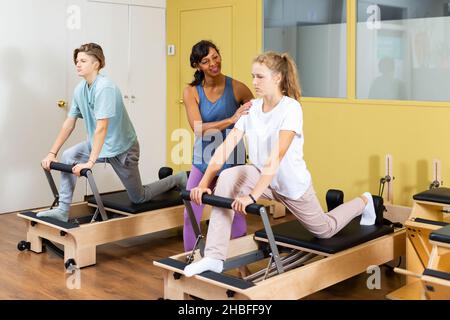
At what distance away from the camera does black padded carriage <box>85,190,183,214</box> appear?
12.1 ft

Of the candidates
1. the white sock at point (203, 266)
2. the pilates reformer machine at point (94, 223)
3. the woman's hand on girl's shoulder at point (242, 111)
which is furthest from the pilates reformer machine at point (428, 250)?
the pilates reformer machine at point (94, 223)

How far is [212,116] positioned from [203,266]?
0.95 metres

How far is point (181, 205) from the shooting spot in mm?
3875

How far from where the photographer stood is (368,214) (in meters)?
3.18

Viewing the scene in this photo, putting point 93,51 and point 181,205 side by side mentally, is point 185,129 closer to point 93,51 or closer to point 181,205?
point 181,205

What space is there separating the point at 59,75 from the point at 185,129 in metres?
1.21

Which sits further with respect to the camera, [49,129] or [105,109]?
[49,129]

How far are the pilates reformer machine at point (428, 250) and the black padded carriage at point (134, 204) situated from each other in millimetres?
1468

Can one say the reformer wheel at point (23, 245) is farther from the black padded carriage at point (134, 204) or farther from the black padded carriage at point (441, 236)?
the black padded carriage at point (441, 236)

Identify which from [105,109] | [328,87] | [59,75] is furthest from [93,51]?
[328,87]

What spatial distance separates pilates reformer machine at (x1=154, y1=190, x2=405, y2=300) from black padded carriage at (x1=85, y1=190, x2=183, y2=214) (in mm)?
767

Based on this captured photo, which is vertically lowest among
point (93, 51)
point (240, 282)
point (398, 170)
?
point (240, 282)

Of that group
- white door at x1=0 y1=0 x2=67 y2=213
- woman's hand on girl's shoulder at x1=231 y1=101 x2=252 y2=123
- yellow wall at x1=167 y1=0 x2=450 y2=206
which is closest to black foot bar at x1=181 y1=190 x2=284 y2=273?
woman's hand on girl's shoulder at x1=231 y1=101 x2=252 y2=123

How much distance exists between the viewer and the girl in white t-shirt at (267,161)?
257 centimetres
